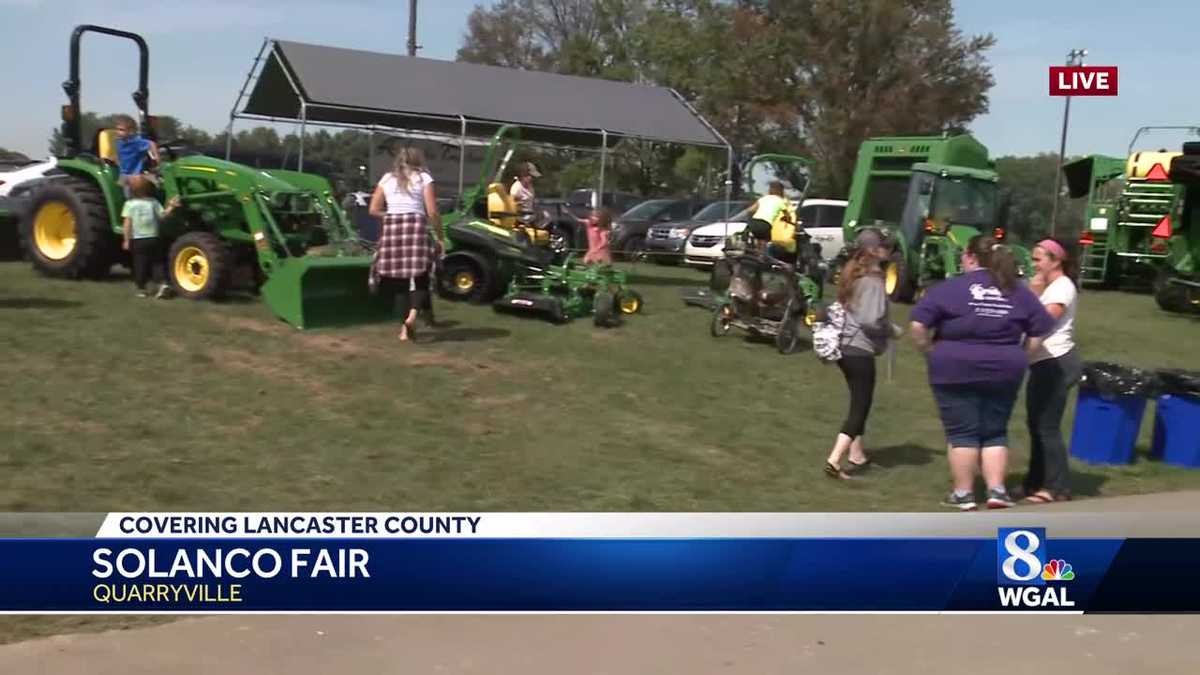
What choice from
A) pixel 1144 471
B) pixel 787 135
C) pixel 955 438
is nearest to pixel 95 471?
pixel 955 438

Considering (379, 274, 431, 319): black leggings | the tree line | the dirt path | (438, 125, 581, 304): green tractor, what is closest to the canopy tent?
(438, 125, 581, 304): green tractor

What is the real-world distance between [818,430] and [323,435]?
12.5ft

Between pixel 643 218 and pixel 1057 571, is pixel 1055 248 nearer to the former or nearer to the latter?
pixel 1057 571

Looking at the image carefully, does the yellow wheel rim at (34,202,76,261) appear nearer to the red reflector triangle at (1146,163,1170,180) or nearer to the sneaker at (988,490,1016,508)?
the sneaker at (988,490,1016,508)

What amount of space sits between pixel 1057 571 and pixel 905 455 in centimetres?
429

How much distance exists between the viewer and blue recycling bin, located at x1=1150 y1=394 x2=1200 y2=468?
8805 mm

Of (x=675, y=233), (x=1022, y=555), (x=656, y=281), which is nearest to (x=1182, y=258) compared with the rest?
(x=675, y=233)

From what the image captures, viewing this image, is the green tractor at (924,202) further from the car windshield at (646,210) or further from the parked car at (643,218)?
the car windshield at (646,210)

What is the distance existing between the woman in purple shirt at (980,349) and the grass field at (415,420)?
1.75 feet

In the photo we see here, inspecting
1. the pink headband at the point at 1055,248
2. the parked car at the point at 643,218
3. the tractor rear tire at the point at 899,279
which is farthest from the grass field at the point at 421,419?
the parked car at the point at 643,218

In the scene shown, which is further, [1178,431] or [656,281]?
[656,281]

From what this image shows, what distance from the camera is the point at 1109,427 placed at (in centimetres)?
879

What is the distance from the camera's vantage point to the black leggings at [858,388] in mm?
7961

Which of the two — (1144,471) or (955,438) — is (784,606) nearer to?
(955,438)
